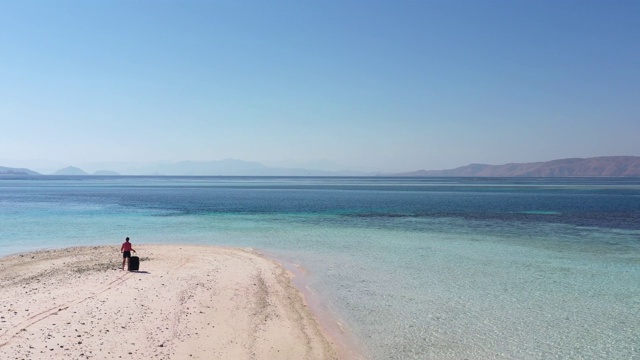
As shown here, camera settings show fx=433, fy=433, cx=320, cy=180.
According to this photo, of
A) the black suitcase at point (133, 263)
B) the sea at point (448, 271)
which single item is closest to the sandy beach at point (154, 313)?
the black suitcase at point (133, 263)

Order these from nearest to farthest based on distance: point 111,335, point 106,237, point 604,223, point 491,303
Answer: point 111,335 < point 491,303 < point 106,237 < point 604,223

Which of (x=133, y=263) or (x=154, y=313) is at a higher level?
(x=133, y=263)

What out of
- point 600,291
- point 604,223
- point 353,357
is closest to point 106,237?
point 353,357

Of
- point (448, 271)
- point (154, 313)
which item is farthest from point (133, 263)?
point (448, 271)

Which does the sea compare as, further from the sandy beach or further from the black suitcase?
the black suitcase

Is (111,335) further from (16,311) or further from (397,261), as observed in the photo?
(397,261)

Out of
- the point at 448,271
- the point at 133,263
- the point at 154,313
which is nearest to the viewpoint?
the point at 154,313

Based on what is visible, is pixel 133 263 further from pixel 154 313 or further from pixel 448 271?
pixel 448 271

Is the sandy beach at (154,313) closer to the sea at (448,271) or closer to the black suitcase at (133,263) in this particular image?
the black suitcase at (133,263)
